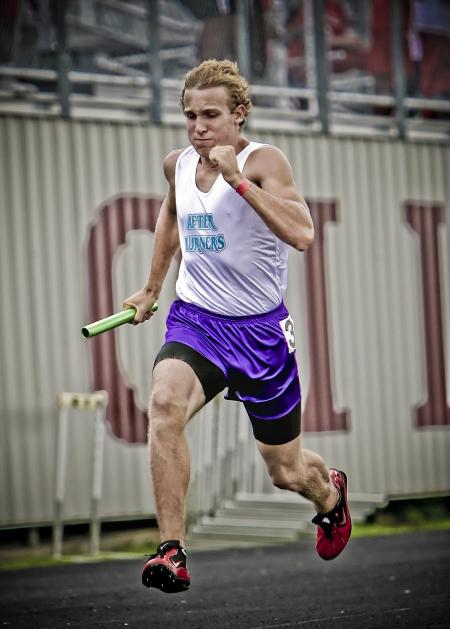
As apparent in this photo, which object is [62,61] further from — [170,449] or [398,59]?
[170,449]

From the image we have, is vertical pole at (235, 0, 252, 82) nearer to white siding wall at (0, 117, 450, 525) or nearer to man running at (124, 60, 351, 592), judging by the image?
white siding wall at (0, 117, 450, 525)

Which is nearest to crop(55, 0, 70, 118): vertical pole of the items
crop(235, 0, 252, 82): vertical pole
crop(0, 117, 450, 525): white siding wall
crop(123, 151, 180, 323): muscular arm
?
crop(0, 117, 450, 525): white siding wall

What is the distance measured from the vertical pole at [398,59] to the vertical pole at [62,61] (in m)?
4.23

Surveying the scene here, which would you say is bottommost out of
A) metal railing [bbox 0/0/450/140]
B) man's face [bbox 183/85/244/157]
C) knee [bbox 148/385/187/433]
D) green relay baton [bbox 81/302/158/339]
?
knee [bbox 148/385/187/433]

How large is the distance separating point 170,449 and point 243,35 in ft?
27.9

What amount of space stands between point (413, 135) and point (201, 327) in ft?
30.3

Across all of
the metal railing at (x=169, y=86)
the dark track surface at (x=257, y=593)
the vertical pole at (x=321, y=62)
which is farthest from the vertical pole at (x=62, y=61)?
the dark track surface at (x=257, y=593)

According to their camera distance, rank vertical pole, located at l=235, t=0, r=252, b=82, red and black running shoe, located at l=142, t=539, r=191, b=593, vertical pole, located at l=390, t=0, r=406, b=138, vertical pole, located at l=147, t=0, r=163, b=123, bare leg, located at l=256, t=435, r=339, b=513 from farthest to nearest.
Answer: vertical pole, located at l=390, t=0, r=406, b=138 → vertical pole, located at l=235, t=0, r=252, b=82 → vertical pole, located at l=147, t=0, r=163, b=123 → bare leg, located at l=256, t=435, r=339, b=513 → red and black running shoe, located at l=142, t=539, r=191, b=593

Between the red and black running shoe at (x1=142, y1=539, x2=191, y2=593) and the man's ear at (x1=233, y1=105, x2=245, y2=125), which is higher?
the man's ear at (x1=233, y1=105, x2=245, y2=125)

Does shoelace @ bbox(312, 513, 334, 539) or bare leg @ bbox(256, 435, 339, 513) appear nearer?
bare leg @ bbox(256, 435, 339, 513)

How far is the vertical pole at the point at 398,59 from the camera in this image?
570 inches

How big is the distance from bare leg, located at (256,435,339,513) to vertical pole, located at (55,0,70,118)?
21.1 feet

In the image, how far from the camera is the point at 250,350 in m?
6.06

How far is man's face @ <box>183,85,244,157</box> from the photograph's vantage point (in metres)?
5.83
